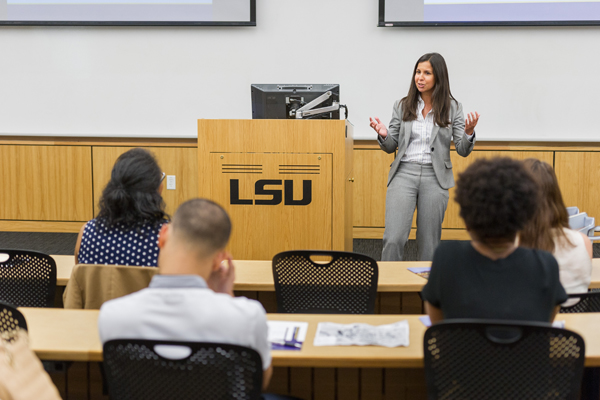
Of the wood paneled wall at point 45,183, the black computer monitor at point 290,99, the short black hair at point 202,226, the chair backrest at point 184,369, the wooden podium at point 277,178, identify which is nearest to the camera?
the chair backrest at point 184,369

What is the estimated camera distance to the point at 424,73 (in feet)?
10.6

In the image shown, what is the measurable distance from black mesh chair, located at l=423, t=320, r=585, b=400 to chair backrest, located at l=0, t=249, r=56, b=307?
4.71ft

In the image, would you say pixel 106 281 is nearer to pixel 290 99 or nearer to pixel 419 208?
pixel 290 99

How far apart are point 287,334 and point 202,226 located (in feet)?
1.40

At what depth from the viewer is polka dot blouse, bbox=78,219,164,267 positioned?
1837 millimetres

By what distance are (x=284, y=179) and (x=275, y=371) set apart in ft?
5.21

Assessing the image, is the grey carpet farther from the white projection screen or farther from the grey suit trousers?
the grey suit trousers

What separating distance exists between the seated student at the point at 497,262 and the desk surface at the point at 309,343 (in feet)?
0.54

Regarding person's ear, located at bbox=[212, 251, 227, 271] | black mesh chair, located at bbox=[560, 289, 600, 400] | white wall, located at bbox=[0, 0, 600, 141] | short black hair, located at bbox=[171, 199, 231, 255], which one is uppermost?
white wall, located at bbox=[0, 0, 600, 141]

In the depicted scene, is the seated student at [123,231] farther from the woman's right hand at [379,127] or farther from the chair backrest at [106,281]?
the woman's right hand at [379,127]

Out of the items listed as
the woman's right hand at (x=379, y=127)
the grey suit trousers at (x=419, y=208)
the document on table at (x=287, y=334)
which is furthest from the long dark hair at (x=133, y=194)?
the grey suit trousers at (x=419, y=208)

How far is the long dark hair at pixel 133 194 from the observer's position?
185cm

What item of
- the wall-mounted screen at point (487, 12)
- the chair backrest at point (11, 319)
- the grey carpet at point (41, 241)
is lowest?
the grey carpet at point (41, 241)

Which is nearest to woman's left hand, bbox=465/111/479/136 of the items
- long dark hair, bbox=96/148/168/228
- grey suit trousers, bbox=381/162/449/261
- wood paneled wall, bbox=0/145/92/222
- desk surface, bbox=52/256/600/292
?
grey suit trousers, bbox=381/162/449/261
